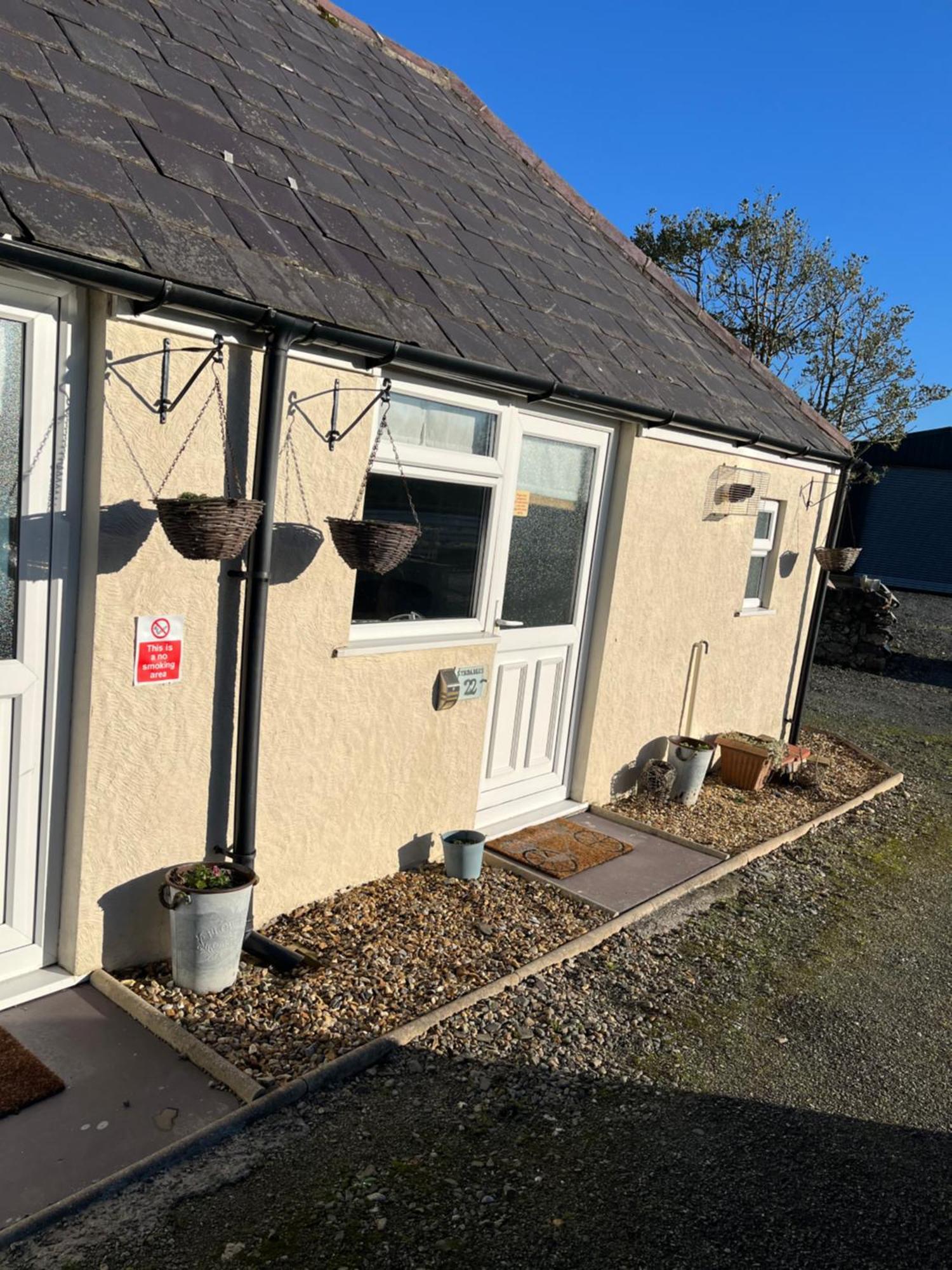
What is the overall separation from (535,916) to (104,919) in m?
2.33

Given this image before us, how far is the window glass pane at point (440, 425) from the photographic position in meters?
5.05

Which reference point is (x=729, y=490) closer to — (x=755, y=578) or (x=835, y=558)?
(x=755, y=578)

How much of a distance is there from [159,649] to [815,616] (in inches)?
307

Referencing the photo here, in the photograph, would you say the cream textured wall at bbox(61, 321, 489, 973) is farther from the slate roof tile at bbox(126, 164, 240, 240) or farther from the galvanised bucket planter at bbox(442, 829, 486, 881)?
the slate roof tile at bbox(126, 164, 240, 240)

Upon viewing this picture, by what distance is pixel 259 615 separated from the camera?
429 cm

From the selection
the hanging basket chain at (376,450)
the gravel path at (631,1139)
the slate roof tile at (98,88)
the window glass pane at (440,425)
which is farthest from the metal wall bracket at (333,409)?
the gravel path at (631,1139)

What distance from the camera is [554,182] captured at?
28.5ft

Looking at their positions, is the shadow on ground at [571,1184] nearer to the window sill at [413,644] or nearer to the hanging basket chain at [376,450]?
the window sill at [413,644]

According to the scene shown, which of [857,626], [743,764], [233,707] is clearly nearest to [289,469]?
[233,707]

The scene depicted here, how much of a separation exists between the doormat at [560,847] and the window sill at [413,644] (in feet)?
4.65

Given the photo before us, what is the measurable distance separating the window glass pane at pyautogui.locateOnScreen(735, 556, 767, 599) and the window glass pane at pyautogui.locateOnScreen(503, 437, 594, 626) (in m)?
3.08

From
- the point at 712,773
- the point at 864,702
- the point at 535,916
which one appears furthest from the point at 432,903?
the point at 864,702

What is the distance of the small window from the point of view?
8945 mm

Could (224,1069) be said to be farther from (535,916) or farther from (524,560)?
(524,560)
